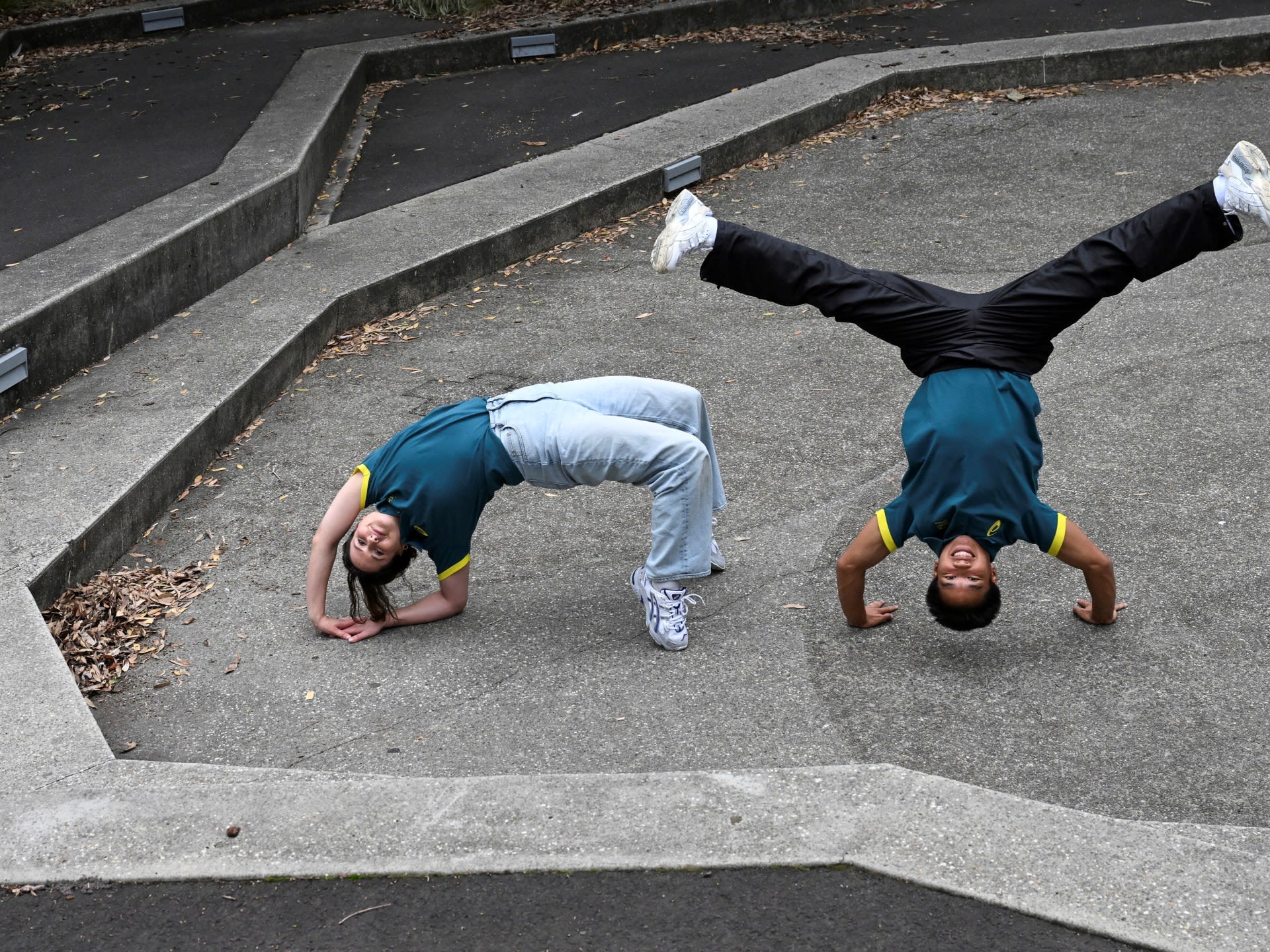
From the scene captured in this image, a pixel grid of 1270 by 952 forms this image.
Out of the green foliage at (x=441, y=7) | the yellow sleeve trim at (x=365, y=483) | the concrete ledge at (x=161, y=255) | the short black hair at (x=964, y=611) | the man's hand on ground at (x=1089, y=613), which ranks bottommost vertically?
the man's hand on ground at (x=1089, y=613)

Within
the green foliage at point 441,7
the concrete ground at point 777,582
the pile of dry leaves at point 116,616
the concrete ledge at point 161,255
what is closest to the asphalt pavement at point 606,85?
the concrete ledge at point 161,255

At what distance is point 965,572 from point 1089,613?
2.51 ft

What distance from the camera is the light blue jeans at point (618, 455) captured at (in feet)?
14.9

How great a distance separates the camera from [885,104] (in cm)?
1087

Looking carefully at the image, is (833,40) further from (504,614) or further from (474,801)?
(474,801)

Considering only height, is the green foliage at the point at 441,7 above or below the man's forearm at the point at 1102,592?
above

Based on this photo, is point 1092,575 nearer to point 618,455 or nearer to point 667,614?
point 667,614

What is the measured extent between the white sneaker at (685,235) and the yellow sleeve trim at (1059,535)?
152 cm

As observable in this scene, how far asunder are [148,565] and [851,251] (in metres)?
4.83

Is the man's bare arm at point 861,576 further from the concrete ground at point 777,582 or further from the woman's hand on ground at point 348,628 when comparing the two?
the woman's hand on ground at point 348,628

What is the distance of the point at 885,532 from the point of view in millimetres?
4348

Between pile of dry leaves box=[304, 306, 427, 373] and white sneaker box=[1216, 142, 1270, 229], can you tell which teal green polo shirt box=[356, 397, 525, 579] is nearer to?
white sneaker box=[1216, 142, 1270, 229]

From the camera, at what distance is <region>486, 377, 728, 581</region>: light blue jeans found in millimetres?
4543

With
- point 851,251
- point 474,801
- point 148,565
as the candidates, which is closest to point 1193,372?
point 851,251
